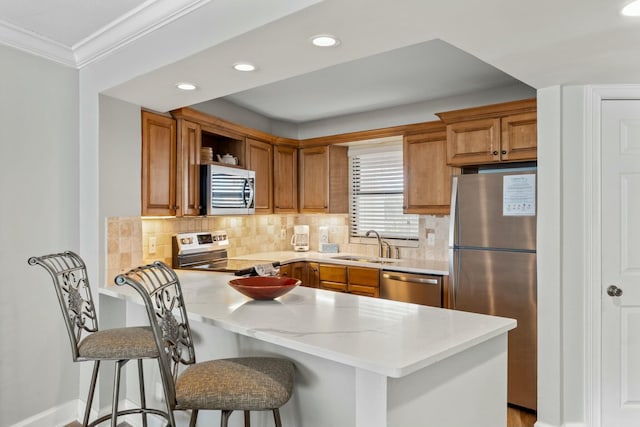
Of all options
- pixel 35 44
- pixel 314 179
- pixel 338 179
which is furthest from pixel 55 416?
pixel 338 179

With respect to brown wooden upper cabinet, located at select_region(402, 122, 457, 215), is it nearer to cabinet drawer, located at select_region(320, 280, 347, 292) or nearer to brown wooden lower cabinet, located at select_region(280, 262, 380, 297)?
brown wooden lower cabinet, located at select_region(280, 262, 380, 297)

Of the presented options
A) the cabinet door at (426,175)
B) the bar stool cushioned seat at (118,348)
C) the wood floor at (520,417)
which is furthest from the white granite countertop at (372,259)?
the bar stool cushioned seat at (118,348)

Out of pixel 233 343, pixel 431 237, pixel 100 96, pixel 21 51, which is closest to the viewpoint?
pixel 233 343

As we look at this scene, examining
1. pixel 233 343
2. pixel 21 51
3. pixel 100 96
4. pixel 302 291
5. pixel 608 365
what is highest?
pixel 21 51

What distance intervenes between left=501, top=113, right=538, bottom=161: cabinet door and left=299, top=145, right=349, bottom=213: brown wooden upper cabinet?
1.96 metres

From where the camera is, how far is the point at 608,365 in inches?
99.7

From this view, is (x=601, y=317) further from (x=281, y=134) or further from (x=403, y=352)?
(x=281, y=134)

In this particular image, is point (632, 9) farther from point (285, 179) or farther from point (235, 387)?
point (285, 179)

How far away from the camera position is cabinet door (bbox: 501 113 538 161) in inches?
123

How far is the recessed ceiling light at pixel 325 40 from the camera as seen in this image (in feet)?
6.05

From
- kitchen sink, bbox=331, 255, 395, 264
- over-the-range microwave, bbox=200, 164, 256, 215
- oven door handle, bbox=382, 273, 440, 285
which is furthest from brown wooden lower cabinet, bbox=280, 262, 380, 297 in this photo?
over-the-range microwave, bbox=200, 164, 256, 215

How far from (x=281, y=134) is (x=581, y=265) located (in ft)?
11.4

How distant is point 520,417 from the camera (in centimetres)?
288

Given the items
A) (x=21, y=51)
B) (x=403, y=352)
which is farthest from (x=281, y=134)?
(x=403, y=352)
